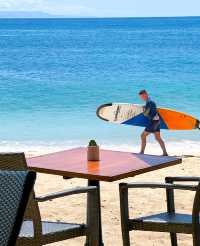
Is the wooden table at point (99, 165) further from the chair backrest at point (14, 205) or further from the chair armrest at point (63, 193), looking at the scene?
the chair backrest at point (14, 205)

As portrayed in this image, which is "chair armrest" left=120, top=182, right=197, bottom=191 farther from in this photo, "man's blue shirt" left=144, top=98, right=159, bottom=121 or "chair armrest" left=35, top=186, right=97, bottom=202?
"man's blue shirt" left=144, top=98, right=159, bottom=121

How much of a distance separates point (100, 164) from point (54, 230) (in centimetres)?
84

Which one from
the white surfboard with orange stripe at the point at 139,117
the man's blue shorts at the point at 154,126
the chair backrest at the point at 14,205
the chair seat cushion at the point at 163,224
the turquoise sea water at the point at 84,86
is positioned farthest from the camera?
the turquoise sea water at the point at 84,86

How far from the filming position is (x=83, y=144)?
15445mm

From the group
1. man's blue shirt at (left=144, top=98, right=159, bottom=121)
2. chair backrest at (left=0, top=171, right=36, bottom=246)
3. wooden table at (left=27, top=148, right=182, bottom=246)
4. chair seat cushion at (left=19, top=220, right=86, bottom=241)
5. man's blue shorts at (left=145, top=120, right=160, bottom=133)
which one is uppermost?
man's blue shirt at (left=144, top=98, right=159, bottom=121)

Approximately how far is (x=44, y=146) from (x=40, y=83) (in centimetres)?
1984

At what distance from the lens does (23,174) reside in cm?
261

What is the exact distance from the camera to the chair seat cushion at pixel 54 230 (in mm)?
3979

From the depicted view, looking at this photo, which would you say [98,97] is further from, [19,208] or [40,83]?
[19,208]

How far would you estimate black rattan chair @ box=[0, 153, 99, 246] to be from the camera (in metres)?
3.84

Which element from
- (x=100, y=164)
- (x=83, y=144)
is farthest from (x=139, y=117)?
(x=100, y=164)

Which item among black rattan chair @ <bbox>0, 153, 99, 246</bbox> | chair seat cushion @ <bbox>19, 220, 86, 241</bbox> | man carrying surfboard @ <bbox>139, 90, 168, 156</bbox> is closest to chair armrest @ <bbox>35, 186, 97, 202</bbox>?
black rattan chair @ <bbox>0, 153, 99, 246</bbox>

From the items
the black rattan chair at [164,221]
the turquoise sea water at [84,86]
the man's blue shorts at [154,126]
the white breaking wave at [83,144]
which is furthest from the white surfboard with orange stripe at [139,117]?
the black rattan chair at [164,221]

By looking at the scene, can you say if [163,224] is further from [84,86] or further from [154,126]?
[84,86]
